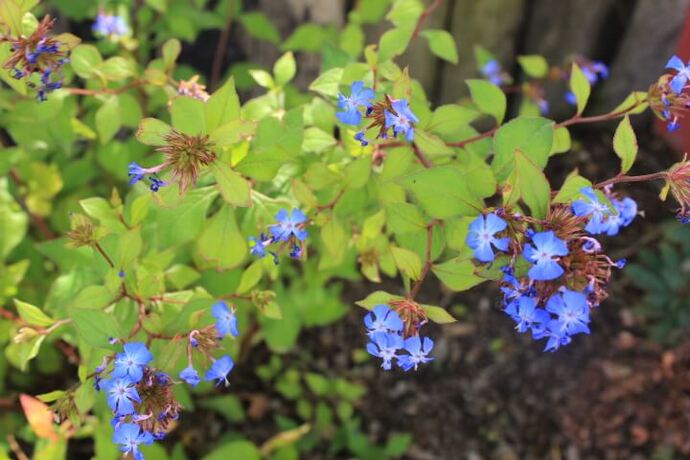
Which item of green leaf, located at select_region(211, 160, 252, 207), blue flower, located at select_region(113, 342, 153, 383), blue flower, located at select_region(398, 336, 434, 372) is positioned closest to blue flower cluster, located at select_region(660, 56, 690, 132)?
blue flower, located at select_region(398, 336, 434, 372)

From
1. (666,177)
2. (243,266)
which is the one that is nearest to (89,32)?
(243,266)

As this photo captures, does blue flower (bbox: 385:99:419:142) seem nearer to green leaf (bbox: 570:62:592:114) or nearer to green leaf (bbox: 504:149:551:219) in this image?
green leaf (bbox: 504:149:551:219)

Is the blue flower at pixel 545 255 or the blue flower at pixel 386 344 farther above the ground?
the blue flower at pixel 545 255

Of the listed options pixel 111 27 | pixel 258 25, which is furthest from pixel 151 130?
pixel 258 25

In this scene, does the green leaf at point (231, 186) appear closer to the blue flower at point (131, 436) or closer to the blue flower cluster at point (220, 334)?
the blue flower cluster at point (220, 334)

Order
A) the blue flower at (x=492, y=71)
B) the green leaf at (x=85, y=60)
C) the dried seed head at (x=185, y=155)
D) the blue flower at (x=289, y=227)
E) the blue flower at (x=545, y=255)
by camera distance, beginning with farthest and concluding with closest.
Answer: the blue flower at (x=492, y=71) → the green leaf at (x=85, y=60) → the blue flower at (x=289, y=227) → the dried seed head at (x=185, y=155) → the blue flower at (x=545, y=255)

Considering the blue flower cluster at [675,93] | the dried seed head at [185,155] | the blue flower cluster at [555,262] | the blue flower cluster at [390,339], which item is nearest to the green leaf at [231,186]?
the dried seed head at [185,155]

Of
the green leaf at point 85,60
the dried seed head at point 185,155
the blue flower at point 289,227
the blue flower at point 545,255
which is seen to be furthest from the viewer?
the green leaf at point 85,60
